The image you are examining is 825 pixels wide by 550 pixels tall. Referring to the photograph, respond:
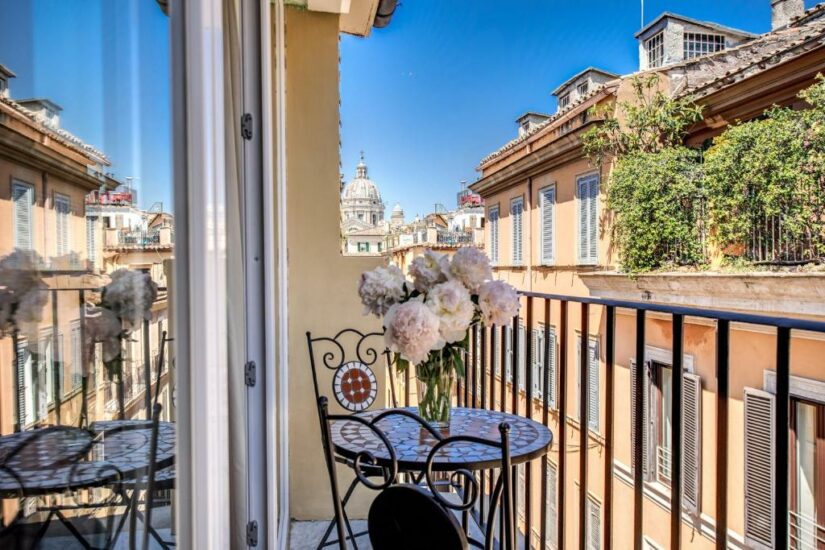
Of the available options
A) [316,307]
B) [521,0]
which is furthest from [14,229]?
[521,0]

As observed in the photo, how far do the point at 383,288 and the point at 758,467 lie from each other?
6359 millimetres

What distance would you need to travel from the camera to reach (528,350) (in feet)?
6.14

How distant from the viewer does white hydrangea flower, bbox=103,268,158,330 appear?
2.08ft

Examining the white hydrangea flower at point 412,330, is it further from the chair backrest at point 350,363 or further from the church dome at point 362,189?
the church dome at point 362,189

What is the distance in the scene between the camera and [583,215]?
10.1 metres

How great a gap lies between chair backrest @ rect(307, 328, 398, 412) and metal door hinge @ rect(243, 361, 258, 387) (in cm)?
84

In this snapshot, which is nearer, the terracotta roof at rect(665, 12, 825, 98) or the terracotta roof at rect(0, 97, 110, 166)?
the terracotta roof at rect(0, 97, 110, 166)

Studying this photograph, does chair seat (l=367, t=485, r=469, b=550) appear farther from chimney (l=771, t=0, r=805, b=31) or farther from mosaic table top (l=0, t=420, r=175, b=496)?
chimney (l=771, t=0, r=805, b=31)

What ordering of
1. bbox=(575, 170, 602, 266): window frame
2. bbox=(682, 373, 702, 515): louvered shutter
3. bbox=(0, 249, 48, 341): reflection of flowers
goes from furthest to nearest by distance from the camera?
1. bbox=(575, 170, 602, 266): window frame
2. bbox=(682, 373, 702, 515): louvered shutter
3. bbox=(0, 249, 48, 341): reflection of flowers

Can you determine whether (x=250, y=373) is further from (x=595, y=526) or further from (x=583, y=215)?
(x=583, y=215)

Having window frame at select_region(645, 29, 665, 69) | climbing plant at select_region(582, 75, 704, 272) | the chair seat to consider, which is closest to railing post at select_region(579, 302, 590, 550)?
→ the chair seat

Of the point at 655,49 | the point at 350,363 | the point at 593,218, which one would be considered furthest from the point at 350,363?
the point at 655,49

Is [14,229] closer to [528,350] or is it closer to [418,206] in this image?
[528,350]

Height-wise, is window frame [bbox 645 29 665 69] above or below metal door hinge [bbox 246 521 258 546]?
above
